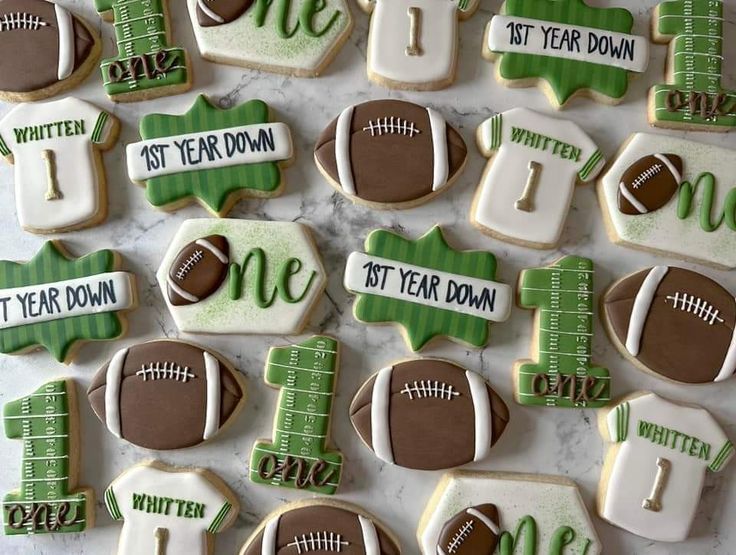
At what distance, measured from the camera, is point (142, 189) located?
1.42m

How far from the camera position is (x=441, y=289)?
1.34 meters

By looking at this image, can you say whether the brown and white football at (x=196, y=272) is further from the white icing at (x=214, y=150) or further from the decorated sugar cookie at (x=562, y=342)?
the decorated sugar cookie at (x=562, y=342)

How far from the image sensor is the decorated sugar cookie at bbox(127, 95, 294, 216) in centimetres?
137

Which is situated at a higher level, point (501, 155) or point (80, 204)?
point (501, 155)

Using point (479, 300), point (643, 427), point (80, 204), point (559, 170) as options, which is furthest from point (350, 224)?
point (643, 427)

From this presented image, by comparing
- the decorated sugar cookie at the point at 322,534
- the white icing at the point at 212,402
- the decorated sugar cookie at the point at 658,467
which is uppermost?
the white icing at the point at 212,402

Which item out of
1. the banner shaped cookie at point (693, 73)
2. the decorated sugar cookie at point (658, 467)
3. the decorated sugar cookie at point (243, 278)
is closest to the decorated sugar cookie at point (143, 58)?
the decorated sugar cookie at point (243, 278)

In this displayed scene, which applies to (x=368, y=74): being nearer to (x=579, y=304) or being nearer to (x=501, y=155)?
(x=501, y=155)

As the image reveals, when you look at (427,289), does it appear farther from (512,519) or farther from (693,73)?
(693,73)

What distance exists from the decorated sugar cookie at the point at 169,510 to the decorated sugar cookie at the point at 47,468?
0.08 meters

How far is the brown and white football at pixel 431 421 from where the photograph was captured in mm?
1312

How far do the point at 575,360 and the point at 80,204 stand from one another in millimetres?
1027

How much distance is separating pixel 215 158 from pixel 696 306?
985mm

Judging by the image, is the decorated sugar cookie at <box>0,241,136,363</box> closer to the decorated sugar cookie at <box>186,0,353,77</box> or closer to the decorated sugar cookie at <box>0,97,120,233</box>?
the decorated sugar cookie at <box>0,97,120,233</box>
